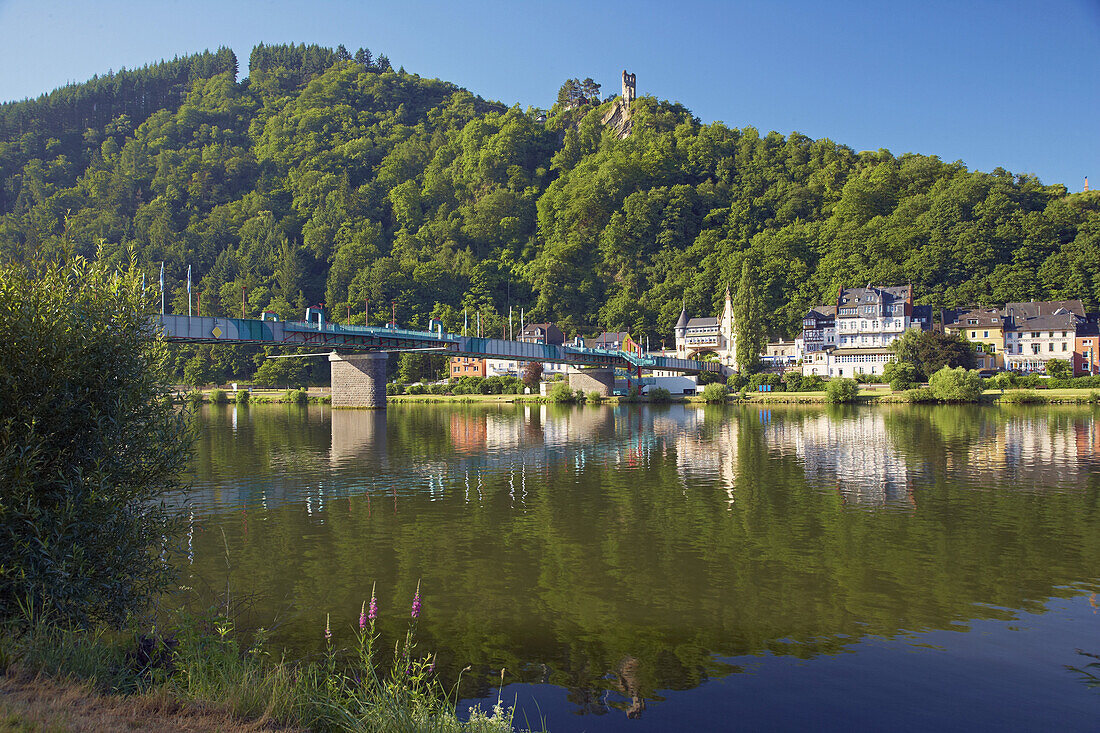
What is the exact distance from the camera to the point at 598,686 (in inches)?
484

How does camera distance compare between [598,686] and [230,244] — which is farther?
[230,244]

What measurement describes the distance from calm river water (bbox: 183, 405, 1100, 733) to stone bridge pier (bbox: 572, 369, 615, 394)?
64.5 metres

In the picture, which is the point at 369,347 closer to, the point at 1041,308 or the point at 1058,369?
the point at 1058,369

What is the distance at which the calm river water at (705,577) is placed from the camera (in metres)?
12.0

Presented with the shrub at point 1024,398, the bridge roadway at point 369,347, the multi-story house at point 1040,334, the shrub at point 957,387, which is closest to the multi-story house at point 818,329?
the bridge roadway at point 369,347

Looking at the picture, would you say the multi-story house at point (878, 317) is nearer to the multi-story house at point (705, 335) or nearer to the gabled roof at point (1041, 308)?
the gabled roof at point (1041, 308)

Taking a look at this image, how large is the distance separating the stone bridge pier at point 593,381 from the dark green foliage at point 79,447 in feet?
301

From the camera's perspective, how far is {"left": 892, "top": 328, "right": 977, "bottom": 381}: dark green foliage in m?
95.7

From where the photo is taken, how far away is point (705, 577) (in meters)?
17.8

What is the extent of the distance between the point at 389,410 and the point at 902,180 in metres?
131

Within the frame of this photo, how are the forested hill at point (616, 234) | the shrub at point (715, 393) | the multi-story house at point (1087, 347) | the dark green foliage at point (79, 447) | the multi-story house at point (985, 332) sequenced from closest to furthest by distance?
the dark green foliage at point (79, 447) → the shrub at point (715, 393) → the multi-story house at point (1087, 347) → the multi-story house at point (985, 332) → the forested hill at point (616, 234)

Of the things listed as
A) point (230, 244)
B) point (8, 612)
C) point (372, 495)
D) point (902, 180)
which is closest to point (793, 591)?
point (8, 612)

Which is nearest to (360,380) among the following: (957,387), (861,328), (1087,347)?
(957,387)

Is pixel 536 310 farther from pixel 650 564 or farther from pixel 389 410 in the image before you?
pixel 650 564
